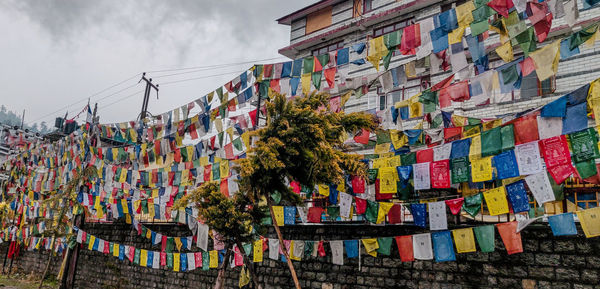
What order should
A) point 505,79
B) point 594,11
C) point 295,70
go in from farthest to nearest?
point 594,11 → point 295,70 → point 505,79

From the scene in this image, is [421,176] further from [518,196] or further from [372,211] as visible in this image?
[518,196]

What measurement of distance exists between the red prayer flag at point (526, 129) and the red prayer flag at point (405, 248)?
2754mm

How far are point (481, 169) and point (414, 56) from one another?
23.5 ft

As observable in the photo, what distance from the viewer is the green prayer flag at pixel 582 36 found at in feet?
18.8

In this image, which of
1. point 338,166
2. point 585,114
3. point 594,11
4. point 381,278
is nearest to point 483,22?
point 585,114

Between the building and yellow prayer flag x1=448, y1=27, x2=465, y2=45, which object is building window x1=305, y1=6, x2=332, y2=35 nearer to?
the building

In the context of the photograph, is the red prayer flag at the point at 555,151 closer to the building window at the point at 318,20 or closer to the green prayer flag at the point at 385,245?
the green prayer flag at the point at 385,245

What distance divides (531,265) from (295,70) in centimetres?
629

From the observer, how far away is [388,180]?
838 centimetres

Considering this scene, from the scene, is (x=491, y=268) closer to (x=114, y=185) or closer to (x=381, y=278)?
(x=381, y=278)

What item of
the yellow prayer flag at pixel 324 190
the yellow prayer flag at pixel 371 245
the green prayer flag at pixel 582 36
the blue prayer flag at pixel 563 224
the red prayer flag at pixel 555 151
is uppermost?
the green prayer flag at pixel 582 36

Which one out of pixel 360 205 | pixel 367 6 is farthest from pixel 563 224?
pixel 367 6

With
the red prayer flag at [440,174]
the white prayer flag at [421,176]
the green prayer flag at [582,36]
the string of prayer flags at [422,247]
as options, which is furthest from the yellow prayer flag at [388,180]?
the green prayer flag at [582,36]

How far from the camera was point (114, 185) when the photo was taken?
14.2 m
